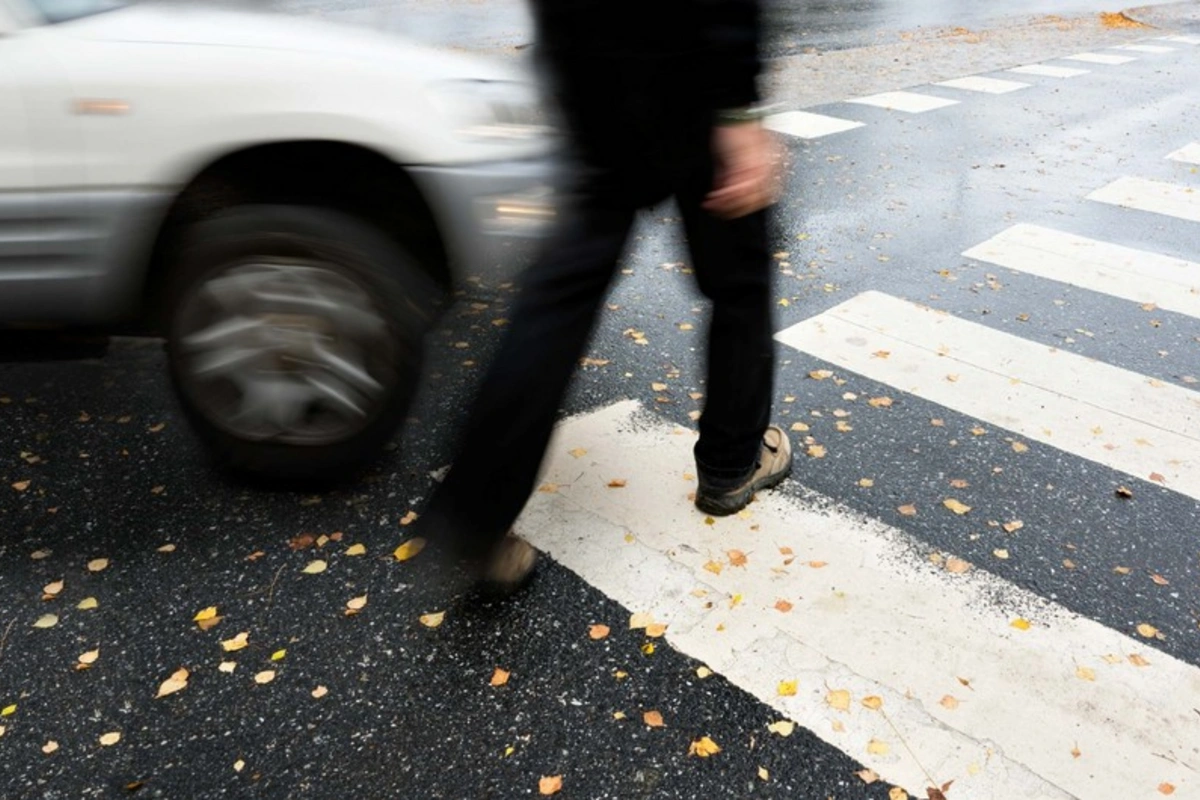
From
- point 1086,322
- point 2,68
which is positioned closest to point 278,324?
point 2,68

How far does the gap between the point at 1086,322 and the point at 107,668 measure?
450 cm

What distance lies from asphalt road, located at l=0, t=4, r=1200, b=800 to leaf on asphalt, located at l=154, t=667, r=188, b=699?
3 centimetres

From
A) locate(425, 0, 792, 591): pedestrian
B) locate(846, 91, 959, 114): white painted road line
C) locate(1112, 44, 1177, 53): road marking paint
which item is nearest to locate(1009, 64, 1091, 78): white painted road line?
locate(1112, 44, 1177, 53): road marking paint

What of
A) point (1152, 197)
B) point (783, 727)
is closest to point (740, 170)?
point (783, 727)

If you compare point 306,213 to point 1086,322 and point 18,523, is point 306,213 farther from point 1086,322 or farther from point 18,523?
point 1086,322

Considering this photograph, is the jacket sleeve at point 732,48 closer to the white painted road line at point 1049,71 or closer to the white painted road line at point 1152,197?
the white painted road line at point 1152,197

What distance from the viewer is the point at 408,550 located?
328 cm

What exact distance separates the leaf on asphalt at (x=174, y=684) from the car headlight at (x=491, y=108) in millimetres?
1798

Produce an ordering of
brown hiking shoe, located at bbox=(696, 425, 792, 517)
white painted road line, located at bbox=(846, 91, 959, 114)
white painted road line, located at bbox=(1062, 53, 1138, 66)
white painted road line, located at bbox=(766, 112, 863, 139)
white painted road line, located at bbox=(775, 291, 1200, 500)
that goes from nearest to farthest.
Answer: brown hiking shoe, located at bbox=(696, 425, 792, 517), white painted road line, located at bbox=(775, 291, 1200, 500), white painted road line, located at bbox=(766, 112, 863, 139), white painted road line, located at bbox=(846, 91, 959, 114), white painted road line, located at bbox=(1062, 53, 1138, 66)

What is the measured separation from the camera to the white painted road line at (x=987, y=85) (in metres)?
10.6

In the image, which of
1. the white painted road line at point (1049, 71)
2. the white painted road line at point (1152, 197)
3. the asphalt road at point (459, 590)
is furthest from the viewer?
the white painted road line at point (1049, 71)

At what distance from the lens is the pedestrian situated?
242 cm

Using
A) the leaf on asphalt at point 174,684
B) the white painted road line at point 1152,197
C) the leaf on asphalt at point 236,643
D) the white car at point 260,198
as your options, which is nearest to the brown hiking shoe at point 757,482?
the white car at point 260,198

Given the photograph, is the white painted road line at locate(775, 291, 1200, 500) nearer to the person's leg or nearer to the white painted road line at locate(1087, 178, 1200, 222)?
the person's leg
